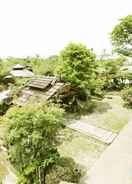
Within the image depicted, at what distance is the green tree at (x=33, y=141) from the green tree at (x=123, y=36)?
12867 mm

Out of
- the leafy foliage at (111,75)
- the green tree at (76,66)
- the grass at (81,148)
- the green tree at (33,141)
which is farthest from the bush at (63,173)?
the leafy foliage at (111,75)

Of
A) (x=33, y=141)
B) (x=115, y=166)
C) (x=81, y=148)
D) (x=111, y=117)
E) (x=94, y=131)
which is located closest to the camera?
(x=33, y=141)

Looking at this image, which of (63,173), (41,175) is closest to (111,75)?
(63,173)

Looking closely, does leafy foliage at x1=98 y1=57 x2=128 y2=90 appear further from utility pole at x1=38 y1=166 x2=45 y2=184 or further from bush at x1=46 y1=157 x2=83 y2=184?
utility pole at x1=38 y1=166 x2=45 y2=184

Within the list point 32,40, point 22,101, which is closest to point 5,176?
point 22,101

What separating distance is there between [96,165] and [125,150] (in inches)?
85.3

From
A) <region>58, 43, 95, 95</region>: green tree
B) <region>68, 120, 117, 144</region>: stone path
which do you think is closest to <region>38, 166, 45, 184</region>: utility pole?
<region>68, 120, 117, 144</region>: stone path

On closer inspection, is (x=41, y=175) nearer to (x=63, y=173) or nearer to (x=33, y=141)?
(x=63, y=173)

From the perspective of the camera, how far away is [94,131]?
40.1 ft

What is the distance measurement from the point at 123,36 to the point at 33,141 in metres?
14.6

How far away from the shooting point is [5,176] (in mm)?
9109

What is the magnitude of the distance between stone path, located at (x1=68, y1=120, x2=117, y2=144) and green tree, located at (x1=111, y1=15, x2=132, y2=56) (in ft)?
32.0

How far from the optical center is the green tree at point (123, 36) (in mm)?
17442

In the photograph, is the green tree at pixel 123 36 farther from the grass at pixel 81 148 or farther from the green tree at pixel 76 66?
the grass at pixel 81 148
